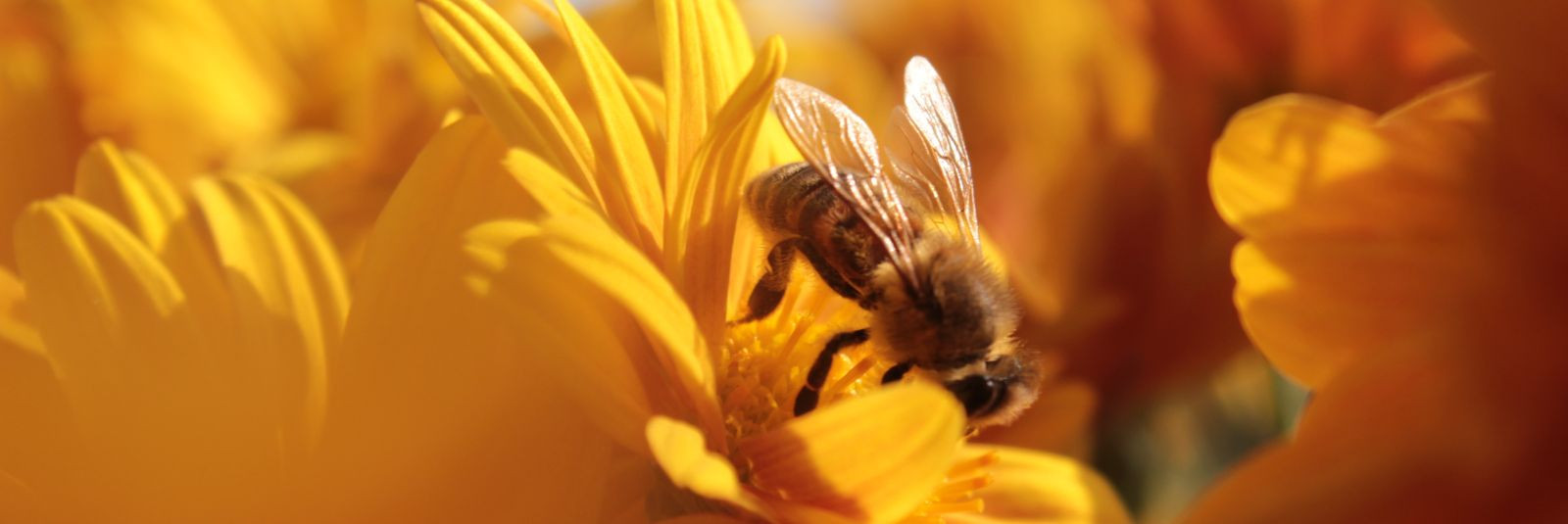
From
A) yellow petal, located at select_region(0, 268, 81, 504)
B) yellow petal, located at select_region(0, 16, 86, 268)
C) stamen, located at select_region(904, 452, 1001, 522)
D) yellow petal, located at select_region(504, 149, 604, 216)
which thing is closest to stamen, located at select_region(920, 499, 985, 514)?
stamen, located at select_region(904, 452, 1001, 522)

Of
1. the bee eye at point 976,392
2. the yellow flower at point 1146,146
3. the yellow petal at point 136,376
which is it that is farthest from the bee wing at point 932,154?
the yellow petal at point 136,376

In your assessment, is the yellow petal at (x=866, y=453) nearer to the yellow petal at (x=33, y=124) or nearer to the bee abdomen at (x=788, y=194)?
the bee abdomen at (x=788, y=194)

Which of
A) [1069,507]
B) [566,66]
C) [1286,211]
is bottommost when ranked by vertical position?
[1069,507]

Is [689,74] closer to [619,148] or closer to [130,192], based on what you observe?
[619,148]

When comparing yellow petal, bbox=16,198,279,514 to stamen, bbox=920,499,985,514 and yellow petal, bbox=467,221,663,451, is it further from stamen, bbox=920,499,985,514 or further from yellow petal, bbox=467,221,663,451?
stamen, bbox=920,499,985,514

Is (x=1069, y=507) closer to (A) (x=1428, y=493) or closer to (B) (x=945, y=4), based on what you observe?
(A) (x=1428, y=493)

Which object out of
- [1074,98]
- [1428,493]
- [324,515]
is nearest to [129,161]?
[324,515]
